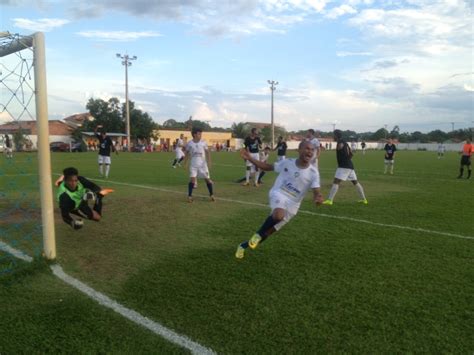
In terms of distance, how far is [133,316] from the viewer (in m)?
4.15

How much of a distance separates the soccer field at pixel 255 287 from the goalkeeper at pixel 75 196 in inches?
15.7

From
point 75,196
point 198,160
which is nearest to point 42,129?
point 75,196

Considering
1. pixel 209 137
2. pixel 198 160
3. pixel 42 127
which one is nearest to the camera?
pixel 42 127

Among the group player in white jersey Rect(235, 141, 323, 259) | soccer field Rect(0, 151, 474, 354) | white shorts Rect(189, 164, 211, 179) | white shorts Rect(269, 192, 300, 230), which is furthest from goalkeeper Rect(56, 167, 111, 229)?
white shorts Rect(189, 164, 211, 179)

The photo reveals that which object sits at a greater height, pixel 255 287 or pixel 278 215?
pixel 278 215

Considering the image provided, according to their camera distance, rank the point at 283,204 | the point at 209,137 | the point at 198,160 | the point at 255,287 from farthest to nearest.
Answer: the point at 209,137, the point at 198,160, the point at 283,204, the point at 255,287

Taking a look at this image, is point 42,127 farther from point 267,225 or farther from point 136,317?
point 267,225

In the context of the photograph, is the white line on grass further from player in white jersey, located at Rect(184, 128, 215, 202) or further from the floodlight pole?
player in white jersey, located at Rect(184, 128, 215, 202)

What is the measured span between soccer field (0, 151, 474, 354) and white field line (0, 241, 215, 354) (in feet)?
0.25

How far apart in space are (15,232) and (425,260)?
7.10 metres

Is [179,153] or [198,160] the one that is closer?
[198,160]

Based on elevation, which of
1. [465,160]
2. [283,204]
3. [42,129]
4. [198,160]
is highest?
[42,129]

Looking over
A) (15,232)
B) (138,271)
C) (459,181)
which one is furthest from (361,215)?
(459,181)

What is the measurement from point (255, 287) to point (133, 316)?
152 centimetres
